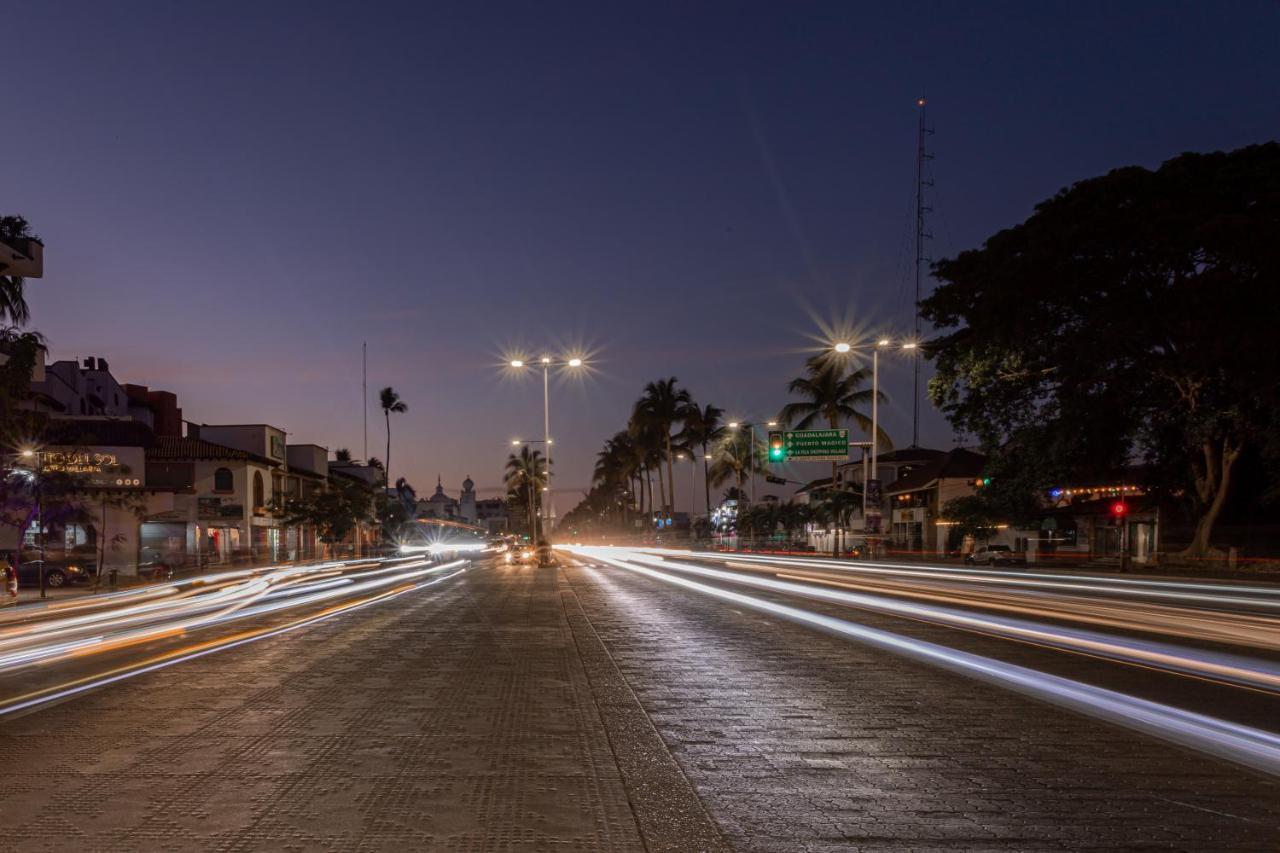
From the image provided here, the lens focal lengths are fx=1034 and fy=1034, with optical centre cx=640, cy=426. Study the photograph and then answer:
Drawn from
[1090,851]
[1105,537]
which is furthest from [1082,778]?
[1105,537]

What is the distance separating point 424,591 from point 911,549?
50.9 m

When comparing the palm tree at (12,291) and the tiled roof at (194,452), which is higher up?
the palm tree at (12,291)

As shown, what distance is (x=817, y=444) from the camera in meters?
48.7

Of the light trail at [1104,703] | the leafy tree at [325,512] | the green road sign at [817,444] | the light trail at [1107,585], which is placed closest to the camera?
the light trail at [1104,703]

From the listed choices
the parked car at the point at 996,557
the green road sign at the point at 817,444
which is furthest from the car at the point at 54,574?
the parked car at the point at 996,557

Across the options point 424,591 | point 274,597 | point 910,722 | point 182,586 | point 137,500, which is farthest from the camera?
point 137,500

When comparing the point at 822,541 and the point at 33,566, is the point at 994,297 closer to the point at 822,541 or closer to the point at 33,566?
the point at 33,566

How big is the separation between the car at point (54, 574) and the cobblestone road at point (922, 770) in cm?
3405

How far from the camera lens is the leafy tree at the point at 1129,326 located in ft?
112

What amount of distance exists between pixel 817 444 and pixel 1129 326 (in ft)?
51.9

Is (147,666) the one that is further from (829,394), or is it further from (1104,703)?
(829,394)

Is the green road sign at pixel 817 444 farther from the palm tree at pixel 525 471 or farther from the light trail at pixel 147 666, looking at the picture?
the palm tree at pixel 525 471

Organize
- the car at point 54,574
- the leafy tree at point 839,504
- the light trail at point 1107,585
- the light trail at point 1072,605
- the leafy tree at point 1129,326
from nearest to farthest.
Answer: the light trail at point 1072,605 → the light trail at point 1107,585 → the leafy tree at point 1129,326 → the car at point 54,574 → the leafy tree at point 839,504

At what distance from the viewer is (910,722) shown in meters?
8.78
